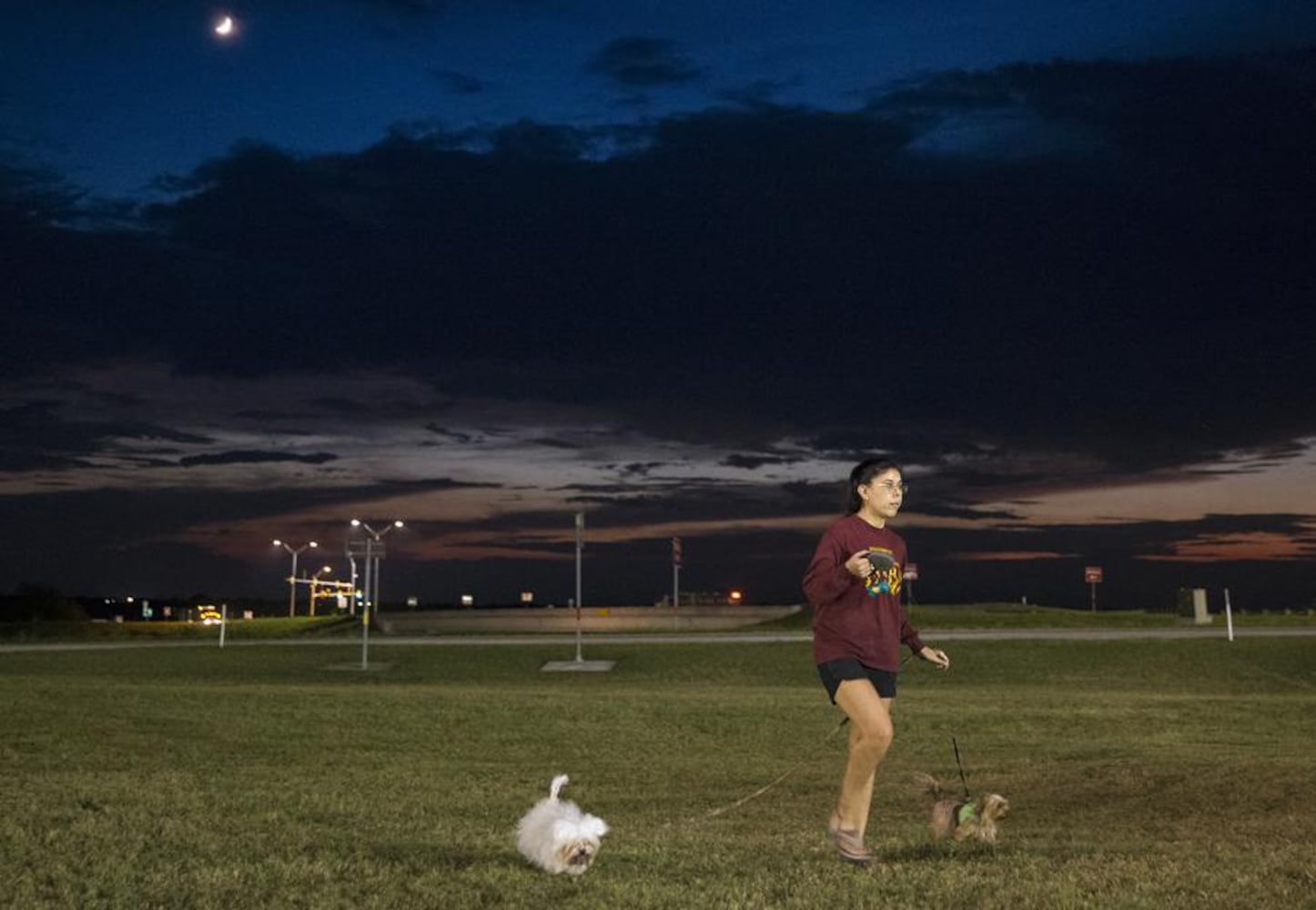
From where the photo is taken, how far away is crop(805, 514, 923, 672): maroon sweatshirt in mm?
8422

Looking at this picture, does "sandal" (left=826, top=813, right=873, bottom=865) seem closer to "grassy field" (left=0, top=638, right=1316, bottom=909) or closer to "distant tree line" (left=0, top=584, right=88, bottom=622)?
"grassy field" (left=0, top=638, right=1316, bottom=909)

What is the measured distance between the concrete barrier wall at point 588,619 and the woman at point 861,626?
191 ft

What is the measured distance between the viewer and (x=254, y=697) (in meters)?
26.0

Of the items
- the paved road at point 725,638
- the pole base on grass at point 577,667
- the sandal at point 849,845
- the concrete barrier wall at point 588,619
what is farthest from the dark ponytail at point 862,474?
the concrete barrier wall at point 588,619

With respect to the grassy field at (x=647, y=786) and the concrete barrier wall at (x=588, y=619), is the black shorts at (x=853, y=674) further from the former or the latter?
the concrete barrier wall at (x=588, y=619)

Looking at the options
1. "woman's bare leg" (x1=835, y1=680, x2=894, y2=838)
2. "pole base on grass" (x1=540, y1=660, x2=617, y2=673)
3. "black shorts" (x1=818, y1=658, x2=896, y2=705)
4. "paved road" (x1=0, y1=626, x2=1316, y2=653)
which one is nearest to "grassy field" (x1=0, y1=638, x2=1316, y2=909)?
"woman's bare leg" (x1=835, y1=680, x2=894, y2=838)

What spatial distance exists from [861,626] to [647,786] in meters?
8.29

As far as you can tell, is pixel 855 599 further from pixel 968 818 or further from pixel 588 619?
pixel 588 619

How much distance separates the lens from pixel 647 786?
16.2m

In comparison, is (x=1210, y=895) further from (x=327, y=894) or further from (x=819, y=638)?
(x=327, y=894)

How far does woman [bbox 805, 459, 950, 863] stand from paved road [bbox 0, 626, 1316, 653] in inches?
1385

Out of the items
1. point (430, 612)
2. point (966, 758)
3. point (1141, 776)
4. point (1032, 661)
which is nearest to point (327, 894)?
point (1141, 776)

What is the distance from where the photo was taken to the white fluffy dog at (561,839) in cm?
773

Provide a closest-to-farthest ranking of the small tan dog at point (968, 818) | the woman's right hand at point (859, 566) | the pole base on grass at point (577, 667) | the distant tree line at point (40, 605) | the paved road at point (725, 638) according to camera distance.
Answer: the woman's right hand at point (859, 566) → the small tan dog at point (968, 818) → the pole base on grass at point (577, 667) → the paved road at point (725, 638) → the distant tree line at point (40, 605)
